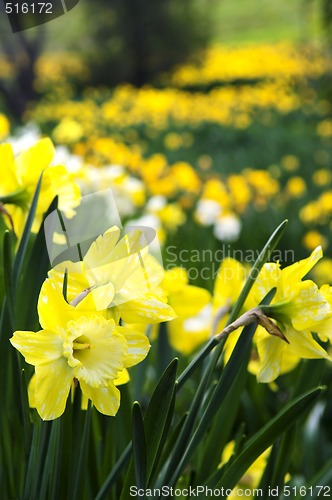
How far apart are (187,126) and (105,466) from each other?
539cm

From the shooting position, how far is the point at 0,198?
80 centimetres

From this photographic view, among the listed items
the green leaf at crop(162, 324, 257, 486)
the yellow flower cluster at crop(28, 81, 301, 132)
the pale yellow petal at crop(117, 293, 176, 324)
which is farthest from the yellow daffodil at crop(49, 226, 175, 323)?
the yellow flower cluster at crop(28, 81, 301, 132)

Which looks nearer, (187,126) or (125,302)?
(125,302)

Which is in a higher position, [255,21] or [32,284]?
[32,284]

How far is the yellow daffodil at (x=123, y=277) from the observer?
21.8 inches

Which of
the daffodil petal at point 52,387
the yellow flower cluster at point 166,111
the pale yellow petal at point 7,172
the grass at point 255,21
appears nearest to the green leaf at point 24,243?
the pale yellow petal at point 7,172

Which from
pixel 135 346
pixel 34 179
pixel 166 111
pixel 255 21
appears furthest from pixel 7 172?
pixel 255 21

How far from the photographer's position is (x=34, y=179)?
0.81 meters

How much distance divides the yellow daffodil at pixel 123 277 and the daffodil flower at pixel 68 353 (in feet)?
0.10

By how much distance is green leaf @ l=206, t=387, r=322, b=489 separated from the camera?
2.03 ft

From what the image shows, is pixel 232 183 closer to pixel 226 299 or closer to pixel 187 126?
pixel 226 299

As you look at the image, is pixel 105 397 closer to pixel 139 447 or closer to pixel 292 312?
pixel 139 447

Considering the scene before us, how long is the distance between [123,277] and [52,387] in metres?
0.11

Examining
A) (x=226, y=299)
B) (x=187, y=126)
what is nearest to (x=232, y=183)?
(x=226, y=299)
